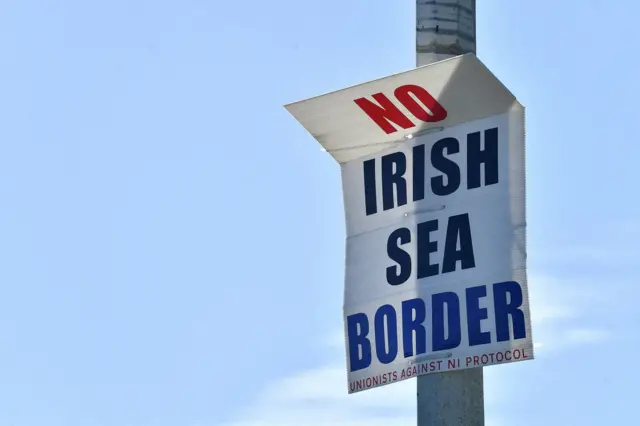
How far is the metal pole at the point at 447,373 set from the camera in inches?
409

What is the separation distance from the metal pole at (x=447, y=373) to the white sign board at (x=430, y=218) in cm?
15

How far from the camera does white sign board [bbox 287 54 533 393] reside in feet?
33.7

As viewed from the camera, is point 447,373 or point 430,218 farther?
point 430,218

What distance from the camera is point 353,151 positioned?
36.3 ft

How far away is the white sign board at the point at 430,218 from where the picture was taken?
33.7 ft

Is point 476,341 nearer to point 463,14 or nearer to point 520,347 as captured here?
point 520,347

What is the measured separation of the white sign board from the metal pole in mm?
154

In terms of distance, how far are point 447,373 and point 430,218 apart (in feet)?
3.62

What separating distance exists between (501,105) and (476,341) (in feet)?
5.37

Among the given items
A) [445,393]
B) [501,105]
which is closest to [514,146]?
[501,105]

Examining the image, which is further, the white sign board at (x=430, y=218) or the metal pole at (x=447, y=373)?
the metal pole at (x=447, y=373)

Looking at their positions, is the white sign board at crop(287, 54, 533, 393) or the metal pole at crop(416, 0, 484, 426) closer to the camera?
the white sign board at crop(287, 54, 533, 393)

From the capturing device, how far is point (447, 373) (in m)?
10.4

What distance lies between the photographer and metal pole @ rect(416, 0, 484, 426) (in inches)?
409
